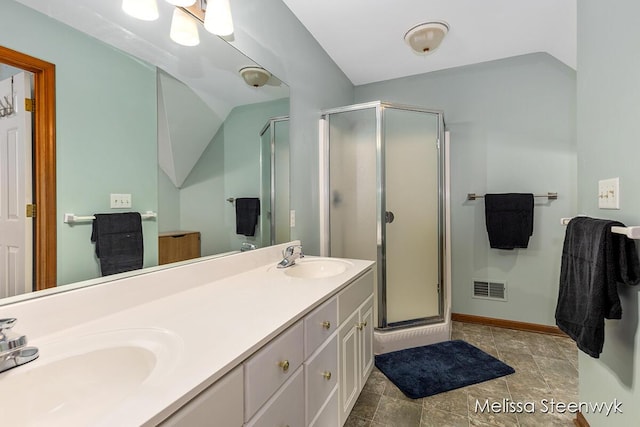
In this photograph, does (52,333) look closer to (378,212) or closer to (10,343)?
(10,343)

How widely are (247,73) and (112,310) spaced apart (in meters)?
1.30

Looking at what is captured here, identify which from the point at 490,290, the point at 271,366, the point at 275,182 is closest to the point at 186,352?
the point at 271,366

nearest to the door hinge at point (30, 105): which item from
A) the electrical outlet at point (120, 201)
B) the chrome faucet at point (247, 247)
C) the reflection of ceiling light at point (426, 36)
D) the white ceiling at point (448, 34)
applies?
the electrical outlet at point (120, 201)

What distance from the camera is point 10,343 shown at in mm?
586

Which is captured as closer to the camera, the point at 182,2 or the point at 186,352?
the point at 186,352

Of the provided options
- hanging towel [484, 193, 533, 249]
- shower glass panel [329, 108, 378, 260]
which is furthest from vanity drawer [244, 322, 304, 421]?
hanging towel [484, 193, 533, 249]

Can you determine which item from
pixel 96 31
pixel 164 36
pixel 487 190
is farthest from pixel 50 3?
pixel 487 190

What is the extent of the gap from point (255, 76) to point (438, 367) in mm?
2236

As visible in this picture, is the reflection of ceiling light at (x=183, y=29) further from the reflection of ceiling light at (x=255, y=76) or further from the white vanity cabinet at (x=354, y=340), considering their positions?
the white vanity cabinet at (x=354, y=340)

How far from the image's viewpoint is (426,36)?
2158mm

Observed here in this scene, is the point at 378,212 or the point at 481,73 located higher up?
the point at 481,73

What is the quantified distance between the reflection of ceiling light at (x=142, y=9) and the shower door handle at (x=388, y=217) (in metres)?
1.81

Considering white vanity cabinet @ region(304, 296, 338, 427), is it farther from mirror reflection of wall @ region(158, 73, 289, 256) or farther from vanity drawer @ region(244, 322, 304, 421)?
mirror reflection of wall @ region(158, 73, 289, 256)

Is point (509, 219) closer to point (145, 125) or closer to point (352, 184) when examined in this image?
point (352, 184)
